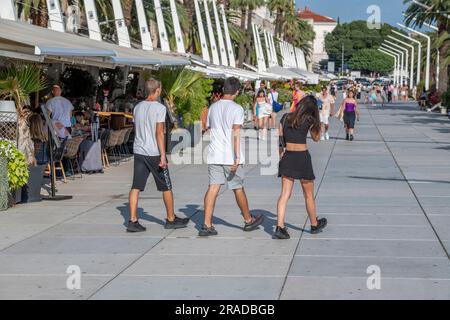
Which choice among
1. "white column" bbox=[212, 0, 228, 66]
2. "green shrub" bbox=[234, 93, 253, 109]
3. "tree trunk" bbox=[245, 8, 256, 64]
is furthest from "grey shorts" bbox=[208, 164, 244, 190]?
"tree trunk" bbox=[245, 8, 256, 64]

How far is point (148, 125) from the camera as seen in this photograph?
1088cm

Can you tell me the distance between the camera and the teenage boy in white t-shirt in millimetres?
10617

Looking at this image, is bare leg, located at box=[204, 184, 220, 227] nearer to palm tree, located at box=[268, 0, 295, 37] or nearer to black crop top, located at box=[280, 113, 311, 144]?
black crop top, located at box=[280, 113, 311, 144]

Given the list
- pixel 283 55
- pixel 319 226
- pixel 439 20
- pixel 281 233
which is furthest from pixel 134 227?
pixel 283 55

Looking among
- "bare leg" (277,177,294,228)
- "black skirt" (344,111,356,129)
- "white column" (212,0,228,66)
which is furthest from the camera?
"white column" (212,0,228,66)

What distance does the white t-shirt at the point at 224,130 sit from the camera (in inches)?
418

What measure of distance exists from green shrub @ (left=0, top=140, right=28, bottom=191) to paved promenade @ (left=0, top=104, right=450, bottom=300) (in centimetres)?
36

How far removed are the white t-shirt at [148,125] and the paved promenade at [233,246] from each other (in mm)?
953

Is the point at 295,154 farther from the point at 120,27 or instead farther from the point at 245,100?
the point at 245,100

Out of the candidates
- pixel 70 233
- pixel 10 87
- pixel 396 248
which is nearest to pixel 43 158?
pixel 10 87

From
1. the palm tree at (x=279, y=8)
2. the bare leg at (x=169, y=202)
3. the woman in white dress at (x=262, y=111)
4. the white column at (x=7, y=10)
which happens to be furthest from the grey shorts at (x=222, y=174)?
the palm tree at (x=279, y=8)

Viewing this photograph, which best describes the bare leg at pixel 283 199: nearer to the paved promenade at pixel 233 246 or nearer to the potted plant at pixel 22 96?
the paved promenade at pixel 233 246

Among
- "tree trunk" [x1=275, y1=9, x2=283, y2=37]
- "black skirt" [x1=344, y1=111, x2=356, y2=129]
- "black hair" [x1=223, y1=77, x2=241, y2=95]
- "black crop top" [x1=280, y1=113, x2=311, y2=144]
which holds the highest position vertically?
"tree trunk" [x1=275, y1=9, x2=283, y2=37]

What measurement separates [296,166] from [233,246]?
1167 millimetres
